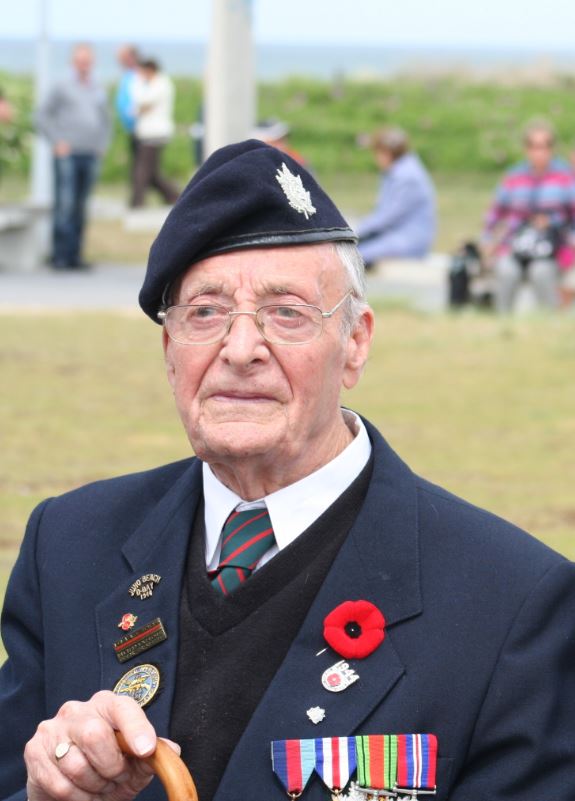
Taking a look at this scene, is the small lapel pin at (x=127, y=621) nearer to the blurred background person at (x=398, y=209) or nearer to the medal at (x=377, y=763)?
the medal at (x=377, y=763)

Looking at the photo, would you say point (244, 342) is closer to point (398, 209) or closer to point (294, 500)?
point (294, 500)

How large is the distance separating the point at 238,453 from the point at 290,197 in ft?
1.37

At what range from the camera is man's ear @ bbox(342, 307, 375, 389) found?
269cm

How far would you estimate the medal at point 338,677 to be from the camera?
245cm

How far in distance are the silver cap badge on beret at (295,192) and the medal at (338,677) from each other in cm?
71

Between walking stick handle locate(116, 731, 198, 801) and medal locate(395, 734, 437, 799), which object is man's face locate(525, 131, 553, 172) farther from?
walking stick handle locate(116, 731, 198, 801)

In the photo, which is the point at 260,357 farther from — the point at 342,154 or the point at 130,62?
the point at 342,154

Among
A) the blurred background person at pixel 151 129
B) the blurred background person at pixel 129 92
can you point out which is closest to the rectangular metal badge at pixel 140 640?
the blurred background person at pixel 151 129

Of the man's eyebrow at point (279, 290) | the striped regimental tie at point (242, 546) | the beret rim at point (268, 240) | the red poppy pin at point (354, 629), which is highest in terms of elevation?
the beret rim at point (268, 240)

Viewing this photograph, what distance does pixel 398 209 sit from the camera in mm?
13203

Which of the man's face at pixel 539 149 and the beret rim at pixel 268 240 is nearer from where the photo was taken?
the beret rim at pixel 268 240

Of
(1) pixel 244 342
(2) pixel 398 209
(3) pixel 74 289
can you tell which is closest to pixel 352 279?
(1) pixel 244 342

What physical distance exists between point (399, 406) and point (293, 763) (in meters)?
6.84

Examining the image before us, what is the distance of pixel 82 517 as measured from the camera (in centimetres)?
282
